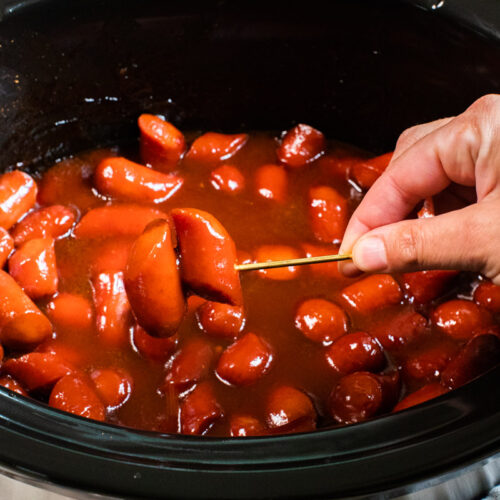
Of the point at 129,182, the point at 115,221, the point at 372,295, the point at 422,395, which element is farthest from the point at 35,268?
the point at 422,395

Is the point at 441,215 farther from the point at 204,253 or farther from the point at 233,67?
the point at 233,67

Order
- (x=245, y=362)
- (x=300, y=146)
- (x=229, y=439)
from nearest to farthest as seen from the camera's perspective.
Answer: (x=229, y=439)
(x=245, y=362)
(x=300, y=146)

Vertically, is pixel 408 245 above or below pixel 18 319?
above

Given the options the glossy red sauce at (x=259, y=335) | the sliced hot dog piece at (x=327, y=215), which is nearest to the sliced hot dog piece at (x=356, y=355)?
the glossy red sauce at (x=259, y=335)

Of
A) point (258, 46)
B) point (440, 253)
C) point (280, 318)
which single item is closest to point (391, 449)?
point (440, 253)

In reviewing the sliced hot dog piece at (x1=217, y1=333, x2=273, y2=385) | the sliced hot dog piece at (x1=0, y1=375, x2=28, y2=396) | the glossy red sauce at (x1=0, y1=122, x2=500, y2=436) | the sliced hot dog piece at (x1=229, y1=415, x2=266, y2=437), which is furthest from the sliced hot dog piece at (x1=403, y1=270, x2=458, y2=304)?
the sliced hot dog piece at (x1=0, y1=375, x2=28, y2=396)

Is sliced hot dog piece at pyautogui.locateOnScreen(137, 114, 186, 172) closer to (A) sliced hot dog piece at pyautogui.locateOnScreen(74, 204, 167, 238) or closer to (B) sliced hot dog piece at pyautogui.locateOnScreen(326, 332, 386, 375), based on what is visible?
(A) sliced hot dog piece at pyautogui.locateOnScreen(74, 204, 167, 238)

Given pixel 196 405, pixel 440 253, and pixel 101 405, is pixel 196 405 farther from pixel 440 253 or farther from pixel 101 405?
pixel 440 253
